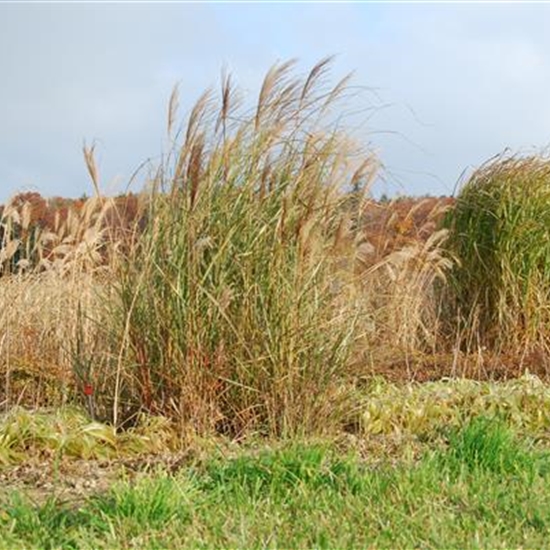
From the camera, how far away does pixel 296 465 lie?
151 inches

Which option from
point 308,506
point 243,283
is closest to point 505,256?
point 243,283

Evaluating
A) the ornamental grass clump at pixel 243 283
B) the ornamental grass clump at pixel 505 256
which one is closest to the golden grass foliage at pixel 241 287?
the ornamental grass clump at pixel 243 283

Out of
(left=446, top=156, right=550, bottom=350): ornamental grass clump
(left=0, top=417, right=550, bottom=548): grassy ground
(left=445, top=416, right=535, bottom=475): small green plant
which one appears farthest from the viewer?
(left=446, top=156, right=550, bottom=350): ornamental grass clump

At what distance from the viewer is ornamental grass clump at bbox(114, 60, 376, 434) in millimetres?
4754

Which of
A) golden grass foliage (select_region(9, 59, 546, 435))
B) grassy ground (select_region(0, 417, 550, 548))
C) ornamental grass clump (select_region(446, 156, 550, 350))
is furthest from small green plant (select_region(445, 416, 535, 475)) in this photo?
ornamental grass clump (select_region(446, 156, 550, 350))

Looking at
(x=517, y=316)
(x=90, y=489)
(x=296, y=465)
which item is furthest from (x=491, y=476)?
(x=517, y=316)

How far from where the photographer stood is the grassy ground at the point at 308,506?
10.7ft

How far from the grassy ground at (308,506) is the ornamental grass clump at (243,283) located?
63cm

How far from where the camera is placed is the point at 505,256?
7.96 meters

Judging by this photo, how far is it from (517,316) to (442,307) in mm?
761

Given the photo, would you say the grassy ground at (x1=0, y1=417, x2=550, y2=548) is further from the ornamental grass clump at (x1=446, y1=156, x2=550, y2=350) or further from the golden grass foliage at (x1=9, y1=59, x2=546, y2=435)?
A: the ornamental grass clump at (x1=446, y1=156, x2=550, y2=350)

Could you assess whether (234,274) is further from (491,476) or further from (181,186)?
(491,476)

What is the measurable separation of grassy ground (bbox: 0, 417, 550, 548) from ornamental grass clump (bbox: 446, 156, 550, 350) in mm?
3758

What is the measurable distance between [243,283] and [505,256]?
12.4 ft
